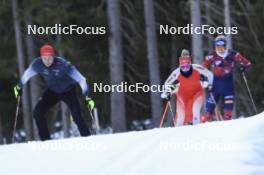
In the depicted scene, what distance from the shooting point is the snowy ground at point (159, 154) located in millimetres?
6434

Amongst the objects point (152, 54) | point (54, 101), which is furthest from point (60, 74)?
point (152, 54)

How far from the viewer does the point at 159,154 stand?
276 inches

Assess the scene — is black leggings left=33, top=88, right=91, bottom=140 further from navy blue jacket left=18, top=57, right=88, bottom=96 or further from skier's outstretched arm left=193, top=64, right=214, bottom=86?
skier's outstretched arm left=193, top=64, right=214, bottom=86

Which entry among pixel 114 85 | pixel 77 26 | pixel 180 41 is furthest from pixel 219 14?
pixel 114 85

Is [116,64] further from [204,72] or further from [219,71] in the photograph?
[204,72]

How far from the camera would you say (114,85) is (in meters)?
19.8

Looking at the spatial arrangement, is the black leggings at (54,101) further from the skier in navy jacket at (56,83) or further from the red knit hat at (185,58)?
the red knit hat at (185,58)

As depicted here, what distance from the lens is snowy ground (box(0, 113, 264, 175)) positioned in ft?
21.1

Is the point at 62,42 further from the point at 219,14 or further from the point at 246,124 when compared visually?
the point at 246,124

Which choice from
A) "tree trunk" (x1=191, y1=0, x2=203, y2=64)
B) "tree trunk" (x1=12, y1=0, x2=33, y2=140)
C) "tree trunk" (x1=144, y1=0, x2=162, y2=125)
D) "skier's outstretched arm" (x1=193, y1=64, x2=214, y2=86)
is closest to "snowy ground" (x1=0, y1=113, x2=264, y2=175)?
"skier's outstretched arm" (x1=193, y1=64, x2=214, y2=86)

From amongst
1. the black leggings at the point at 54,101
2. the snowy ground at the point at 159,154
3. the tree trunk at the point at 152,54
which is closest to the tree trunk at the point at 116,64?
the tree trunk at the point at 152,54

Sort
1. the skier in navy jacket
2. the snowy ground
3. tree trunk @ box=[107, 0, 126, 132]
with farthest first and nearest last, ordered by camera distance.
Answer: tree trunk @ box=[107, 0, 126, 132]
the skier in navy jacket
the snowy ground

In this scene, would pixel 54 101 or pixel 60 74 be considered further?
pixel 54 101

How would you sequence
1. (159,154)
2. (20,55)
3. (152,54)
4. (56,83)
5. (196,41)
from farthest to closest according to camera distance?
(20,55), (152,54), (196,41), (56,83), (159,154)
